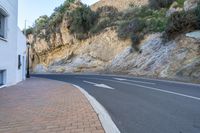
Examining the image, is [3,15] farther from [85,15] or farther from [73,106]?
[85,15]

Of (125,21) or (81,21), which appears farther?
(81,21)

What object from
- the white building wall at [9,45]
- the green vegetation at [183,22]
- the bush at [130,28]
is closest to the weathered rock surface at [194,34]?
the green vegetation at [183,22]

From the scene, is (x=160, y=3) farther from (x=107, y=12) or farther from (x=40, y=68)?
(x=40, y=68)

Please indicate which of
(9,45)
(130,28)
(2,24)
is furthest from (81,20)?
(2,24)

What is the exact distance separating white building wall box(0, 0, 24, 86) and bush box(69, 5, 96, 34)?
2492cm

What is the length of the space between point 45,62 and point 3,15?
3272cm

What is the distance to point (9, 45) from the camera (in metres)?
14.6

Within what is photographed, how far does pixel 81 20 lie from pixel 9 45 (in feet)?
89.0

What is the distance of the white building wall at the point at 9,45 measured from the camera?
1334cm

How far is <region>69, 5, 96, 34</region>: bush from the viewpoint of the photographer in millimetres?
40938

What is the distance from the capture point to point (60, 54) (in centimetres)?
4353

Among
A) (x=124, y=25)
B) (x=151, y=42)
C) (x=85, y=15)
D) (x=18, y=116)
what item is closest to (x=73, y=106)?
(x=18, y=116)

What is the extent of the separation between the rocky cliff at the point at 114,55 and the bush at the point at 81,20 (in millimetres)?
1496

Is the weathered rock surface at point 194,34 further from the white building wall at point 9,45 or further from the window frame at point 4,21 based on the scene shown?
the window frame at point 4,21
